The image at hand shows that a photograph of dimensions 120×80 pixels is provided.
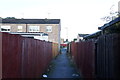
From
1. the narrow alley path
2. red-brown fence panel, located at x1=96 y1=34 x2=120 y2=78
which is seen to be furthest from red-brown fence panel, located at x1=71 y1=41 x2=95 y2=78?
red-brown fence panel, located at x1=96 y1=34 x2=120 y2=78

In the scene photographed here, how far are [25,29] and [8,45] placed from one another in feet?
168

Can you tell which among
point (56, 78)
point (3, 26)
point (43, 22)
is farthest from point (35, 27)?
point (56, 78)

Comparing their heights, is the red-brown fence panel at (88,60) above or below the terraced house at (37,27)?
below

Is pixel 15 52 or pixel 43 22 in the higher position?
pixel 43 22

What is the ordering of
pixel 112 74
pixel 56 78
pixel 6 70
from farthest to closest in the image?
1. pixel 56 78
2. pixel 112 74
3. pixel 6 70

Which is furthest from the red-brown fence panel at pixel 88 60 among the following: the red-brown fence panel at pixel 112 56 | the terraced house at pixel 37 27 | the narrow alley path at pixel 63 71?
the terraced house at pixel 37 27

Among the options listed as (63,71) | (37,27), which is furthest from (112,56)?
(37,27)

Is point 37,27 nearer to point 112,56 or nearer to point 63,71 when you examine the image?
point 63,71

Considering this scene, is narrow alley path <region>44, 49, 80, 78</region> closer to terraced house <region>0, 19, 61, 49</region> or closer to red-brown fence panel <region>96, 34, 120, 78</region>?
red-brown fence panel <region>96, 34, 120, 78</region>

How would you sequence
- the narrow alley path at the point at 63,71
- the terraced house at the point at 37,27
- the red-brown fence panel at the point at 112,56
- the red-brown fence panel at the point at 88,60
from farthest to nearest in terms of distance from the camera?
the terraced house at the point at 37,27, the narrow alley path at the point at 63,71, the red-brown fence panel at the point at 88,60, the red-brown fence panel at the point at 112,56

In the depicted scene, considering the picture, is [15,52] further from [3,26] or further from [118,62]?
[3,26]

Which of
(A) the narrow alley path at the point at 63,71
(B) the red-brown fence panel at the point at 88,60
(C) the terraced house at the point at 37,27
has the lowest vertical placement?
(A) the narrow alley path at the point at 63,71

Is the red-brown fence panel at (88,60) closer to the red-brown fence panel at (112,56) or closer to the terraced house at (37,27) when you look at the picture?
the red-brown fence panel at (112,56)

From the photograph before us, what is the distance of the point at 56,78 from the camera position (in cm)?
1387
